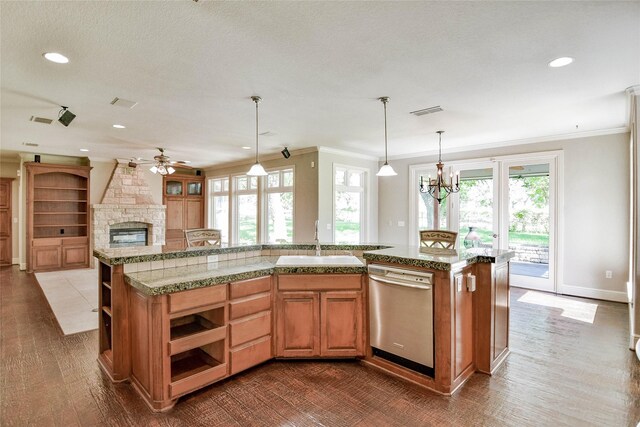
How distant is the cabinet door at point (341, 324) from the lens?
116 inches

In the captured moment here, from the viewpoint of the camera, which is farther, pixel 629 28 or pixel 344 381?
pixel 344 381

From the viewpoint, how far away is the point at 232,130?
501 centimetres

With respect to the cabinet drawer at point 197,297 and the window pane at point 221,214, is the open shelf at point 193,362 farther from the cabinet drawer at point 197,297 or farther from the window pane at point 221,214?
the window pane at point 221,214

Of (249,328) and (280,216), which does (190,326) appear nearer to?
(249,328)

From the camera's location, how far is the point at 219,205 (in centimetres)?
954

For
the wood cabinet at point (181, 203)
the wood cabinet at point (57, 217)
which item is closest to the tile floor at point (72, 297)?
the wood cabinet at point (57, 217)

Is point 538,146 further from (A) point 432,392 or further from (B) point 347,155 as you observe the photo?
(A) point 432,392

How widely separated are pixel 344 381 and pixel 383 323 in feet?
1.92

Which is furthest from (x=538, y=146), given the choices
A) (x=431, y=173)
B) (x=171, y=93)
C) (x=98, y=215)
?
(x=98, y=215)

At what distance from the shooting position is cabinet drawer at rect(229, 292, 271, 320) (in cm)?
262

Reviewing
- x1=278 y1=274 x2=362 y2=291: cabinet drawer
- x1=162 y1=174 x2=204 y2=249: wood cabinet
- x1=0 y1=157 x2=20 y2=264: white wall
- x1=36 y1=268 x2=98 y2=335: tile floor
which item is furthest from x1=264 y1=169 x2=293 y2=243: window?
x1=0 y1=157 x2=20 y2=264: white wall

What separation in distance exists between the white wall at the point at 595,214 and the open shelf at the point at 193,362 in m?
5.63

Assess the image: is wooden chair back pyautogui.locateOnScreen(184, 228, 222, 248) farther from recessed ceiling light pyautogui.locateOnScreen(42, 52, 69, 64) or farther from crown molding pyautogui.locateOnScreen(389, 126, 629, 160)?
crown molding pyautogui.locateOnScreen(389, 126, 629, 160)

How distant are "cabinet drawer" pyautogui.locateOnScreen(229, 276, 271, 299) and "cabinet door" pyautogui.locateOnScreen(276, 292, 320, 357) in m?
0.18
